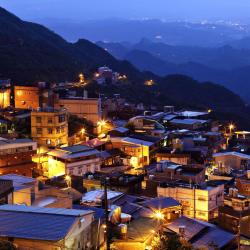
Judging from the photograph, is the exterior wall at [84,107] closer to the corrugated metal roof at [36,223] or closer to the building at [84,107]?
the building at [84,107]

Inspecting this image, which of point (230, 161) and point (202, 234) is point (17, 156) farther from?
point (230, 161)

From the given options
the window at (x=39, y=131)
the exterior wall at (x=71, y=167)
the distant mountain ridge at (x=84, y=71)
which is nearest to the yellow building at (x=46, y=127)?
the window at (x=39, y=131)

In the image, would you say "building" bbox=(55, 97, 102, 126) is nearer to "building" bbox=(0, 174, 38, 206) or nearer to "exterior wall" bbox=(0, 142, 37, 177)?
"exterior wall" bbox=(0, 142, 37, 177)

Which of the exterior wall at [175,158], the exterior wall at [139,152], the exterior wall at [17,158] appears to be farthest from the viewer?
the exterior wall at [139,152]

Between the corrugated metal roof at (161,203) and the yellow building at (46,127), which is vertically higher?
the yellow building at (46,127)

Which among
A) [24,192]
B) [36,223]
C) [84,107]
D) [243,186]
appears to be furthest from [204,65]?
[36,223]

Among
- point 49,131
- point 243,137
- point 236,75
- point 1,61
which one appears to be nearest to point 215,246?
point 49,131

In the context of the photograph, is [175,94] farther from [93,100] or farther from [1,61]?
[93,100]
